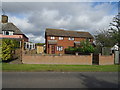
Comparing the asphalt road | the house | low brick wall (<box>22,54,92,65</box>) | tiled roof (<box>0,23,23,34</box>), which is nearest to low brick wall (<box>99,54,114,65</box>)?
low brick wall (<box>22,54,92,65</box>)

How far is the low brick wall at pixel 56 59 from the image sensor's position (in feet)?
48.5

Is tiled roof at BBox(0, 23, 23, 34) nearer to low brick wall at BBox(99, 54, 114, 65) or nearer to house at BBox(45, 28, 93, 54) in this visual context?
house at BBox(45, 28, 93, 54)

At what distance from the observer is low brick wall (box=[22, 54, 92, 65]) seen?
14.8 meters

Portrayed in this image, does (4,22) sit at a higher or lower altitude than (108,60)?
higher

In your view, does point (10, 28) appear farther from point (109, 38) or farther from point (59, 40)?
point (109, 38)

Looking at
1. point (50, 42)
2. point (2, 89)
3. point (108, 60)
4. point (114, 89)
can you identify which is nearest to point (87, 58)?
point (108, 60)

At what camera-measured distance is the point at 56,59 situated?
15.2m

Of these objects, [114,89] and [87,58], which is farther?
[87,58]

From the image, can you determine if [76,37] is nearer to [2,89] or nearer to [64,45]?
[64,45]

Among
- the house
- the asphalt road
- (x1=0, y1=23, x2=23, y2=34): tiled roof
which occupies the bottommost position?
the asphalt road

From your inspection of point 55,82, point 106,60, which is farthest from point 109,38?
point 55,82

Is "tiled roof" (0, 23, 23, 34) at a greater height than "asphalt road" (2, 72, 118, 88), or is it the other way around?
"tiled roof" (0, 23, 23, 34)

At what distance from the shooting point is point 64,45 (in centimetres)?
3089

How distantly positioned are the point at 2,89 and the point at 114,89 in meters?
5.75
